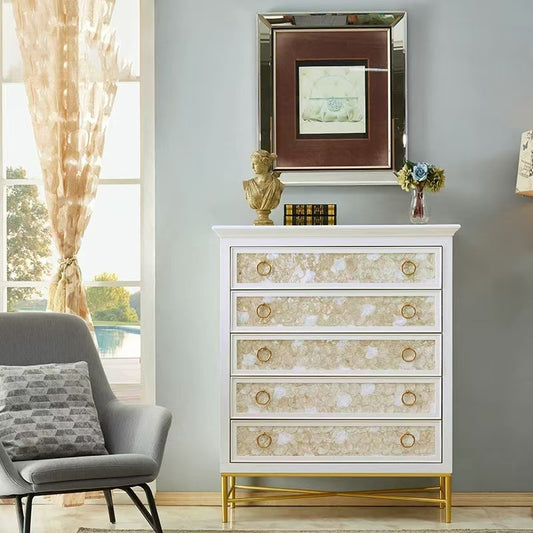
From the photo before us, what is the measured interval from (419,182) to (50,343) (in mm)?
1655

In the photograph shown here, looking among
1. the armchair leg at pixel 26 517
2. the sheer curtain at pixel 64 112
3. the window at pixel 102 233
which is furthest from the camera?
the window at pixel 102 233

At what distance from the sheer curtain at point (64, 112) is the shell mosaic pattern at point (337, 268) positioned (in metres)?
0.83

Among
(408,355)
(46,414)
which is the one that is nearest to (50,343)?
(46,414)

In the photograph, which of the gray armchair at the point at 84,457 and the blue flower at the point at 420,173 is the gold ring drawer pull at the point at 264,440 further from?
the blue flower at the point at 420,173

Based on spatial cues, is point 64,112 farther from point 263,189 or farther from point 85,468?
point 85,468

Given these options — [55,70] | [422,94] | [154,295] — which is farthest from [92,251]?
[422,94]

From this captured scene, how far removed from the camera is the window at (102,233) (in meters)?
3.83

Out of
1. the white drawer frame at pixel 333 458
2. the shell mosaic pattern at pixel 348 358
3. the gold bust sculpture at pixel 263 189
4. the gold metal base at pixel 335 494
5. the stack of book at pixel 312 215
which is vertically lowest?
the gold metal base at pixel 335 494

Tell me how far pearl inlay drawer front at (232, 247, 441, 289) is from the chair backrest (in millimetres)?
656

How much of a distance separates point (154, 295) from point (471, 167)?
1.56 metres

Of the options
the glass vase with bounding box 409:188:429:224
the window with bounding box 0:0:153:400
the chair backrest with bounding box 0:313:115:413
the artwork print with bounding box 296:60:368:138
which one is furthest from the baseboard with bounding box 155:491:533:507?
the artwork print with bounding box 296:60:368:138

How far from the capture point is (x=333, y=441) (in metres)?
3.30

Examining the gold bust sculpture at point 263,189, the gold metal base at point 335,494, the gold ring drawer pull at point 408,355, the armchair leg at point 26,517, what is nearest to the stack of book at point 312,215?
the gold bust sculpture at point 263,189

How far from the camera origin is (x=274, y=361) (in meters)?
3.31
